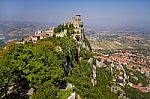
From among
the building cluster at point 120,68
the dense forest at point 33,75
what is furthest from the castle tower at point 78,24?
the dense forest at point 33,75

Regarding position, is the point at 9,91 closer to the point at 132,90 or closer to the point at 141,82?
the point at 132,90

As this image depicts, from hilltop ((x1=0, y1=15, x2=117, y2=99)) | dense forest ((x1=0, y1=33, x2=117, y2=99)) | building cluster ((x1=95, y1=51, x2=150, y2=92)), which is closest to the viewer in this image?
dense forest ((x1=0, y1=33, x2=117, y2=99))

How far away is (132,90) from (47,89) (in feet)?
195

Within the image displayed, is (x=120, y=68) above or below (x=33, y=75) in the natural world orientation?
below

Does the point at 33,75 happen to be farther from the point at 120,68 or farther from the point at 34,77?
the point at 120,68

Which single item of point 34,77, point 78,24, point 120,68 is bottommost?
point 120,68

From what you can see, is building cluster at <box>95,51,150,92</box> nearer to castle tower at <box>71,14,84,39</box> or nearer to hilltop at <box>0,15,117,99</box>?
castle tower at <box>71,14,84,39</box>

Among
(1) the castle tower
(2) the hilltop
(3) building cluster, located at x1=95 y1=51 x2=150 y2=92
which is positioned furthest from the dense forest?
(3) building cluster, located at x1=95 y1=51 x2=150 y2=92

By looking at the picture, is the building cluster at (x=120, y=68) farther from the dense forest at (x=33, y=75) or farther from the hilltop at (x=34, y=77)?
the dense forest at (x=33, y=75)

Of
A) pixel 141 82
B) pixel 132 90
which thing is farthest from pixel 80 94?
pixel 141 82

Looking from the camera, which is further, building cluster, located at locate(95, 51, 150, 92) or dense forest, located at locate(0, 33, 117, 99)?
building cluster, located at locate(95, 51, 150, 92)

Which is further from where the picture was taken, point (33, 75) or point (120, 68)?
point (120, 68)

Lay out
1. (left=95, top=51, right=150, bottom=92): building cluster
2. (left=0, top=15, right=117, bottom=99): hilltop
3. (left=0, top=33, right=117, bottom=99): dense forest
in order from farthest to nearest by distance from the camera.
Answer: (left=95, top=51, right=150, bottom=92): building cluster, (left=0, top=15, right=117, bottom=99): hilltop, (left=0, top=33, right=117, bottom=99): dense forest

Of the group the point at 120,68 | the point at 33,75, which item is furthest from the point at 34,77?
the point at 120,68
